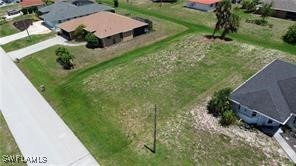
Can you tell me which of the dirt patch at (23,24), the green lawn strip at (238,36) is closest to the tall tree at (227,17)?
the green lawn strip at (238,36)

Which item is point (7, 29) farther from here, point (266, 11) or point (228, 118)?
point (266, 11)

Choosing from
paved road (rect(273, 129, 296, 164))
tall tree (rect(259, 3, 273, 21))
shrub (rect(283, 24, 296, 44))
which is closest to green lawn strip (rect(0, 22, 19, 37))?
tall tree (rect(259, 3, 273, 21))

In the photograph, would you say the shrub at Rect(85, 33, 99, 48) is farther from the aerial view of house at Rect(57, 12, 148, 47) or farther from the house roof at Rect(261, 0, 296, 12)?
the house roof at Rect(261, 0, 296, 12)

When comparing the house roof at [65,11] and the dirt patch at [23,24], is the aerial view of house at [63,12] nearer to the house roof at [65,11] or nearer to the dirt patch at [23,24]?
the house roof at [65,11]

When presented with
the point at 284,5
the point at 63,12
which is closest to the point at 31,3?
the point at 63,12

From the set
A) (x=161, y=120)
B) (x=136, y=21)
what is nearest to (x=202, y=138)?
(x=161, y=120)
